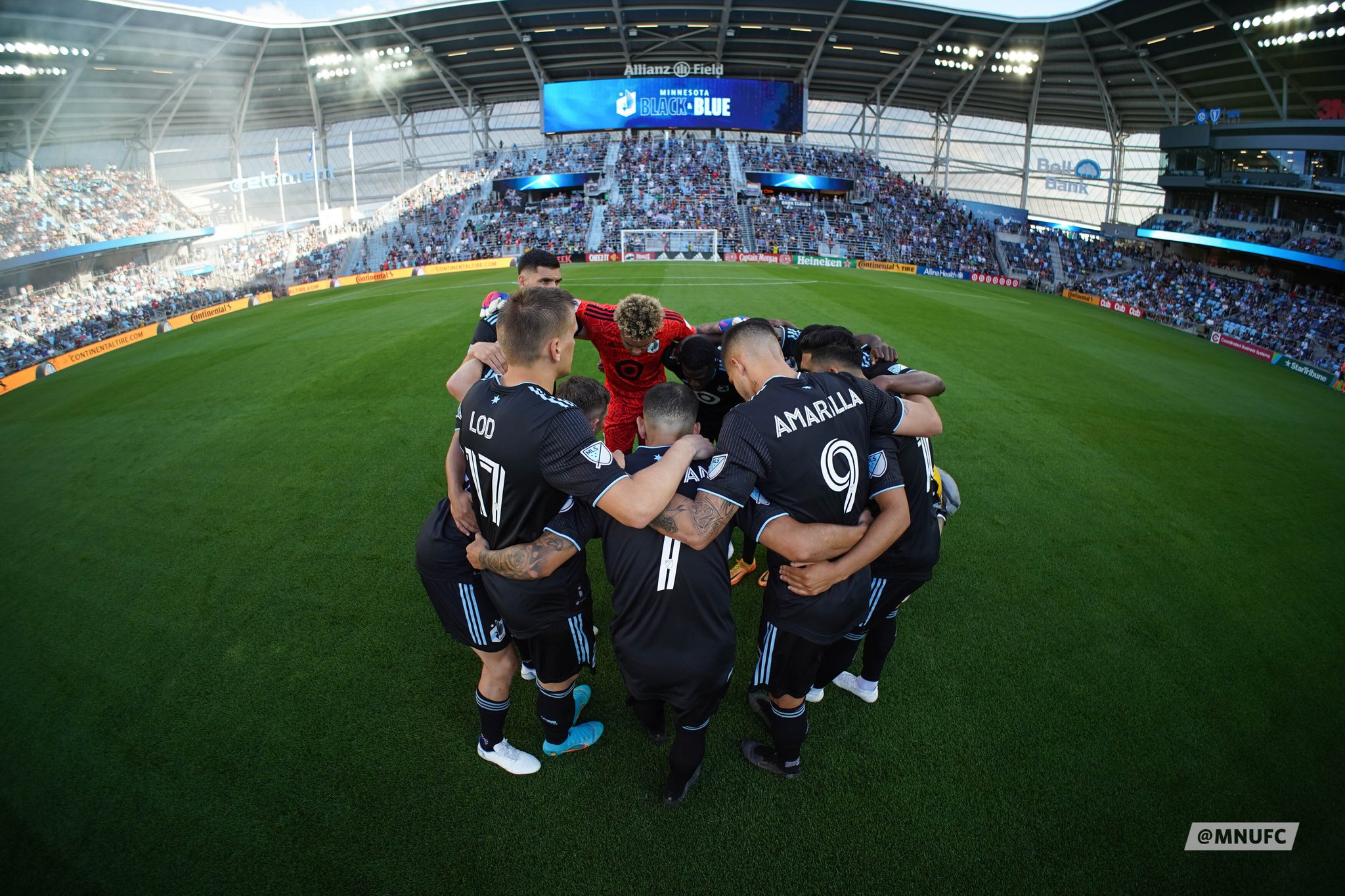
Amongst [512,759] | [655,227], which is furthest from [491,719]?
[655,227]

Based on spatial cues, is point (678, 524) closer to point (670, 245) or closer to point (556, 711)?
point (556, 711)

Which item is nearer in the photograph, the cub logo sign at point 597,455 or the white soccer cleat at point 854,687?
the cub logo sign at point 597,455

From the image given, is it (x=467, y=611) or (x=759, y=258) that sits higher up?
(x=759, y=258)

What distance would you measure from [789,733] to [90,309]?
38.1 meters

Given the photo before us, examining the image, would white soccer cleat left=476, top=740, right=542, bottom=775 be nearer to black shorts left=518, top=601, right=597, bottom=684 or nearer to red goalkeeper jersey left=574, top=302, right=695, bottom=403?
black shorts left=518, top=601, right=597, bottom=684

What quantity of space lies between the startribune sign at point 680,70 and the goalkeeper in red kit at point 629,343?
47.4 metres

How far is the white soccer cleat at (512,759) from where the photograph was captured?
142 inches

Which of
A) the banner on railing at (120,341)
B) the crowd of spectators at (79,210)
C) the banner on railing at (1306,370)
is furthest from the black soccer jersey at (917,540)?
the crowd of spectators at (79,210)

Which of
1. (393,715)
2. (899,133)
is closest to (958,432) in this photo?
(393,715)

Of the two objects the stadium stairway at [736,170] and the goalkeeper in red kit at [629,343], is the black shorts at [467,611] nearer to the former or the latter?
the goalkeeper in red kit at [629,343]

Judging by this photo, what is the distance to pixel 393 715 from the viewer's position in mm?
4039

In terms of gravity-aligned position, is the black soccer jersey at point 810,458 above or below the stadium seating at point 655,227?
below

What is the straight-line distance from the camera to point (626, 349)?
16.9ft

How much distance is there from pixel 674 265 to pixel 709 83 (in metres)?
22.2
